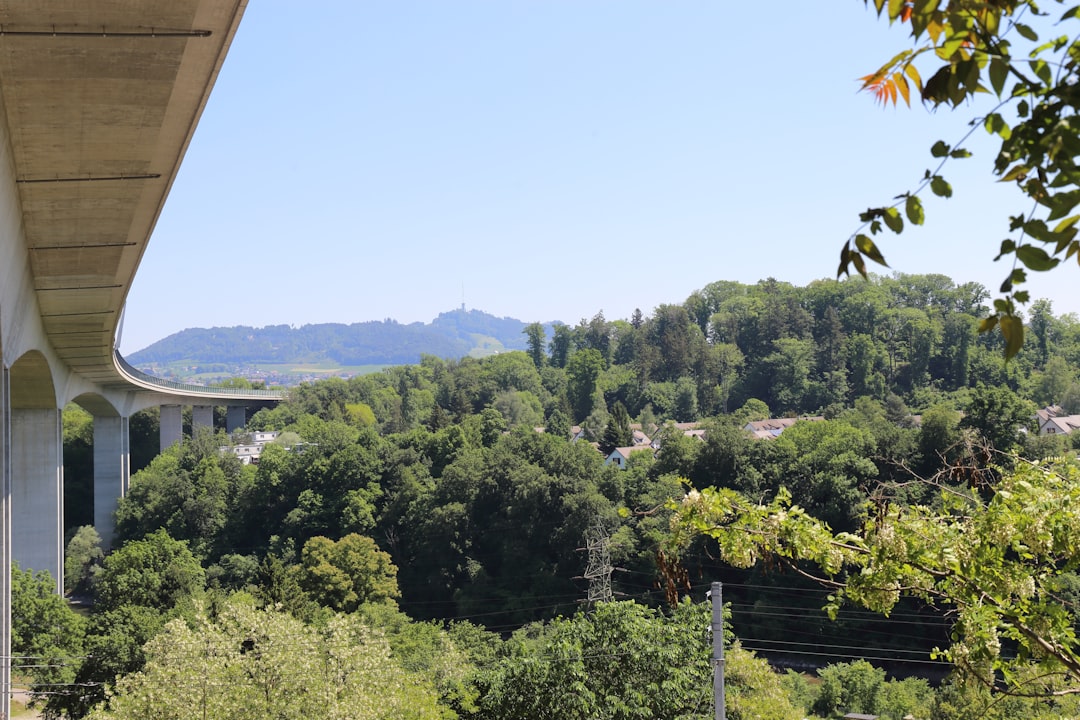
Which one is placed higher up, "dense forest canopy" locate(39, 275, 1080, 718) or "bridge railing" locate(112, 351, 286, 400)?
"bridge railing" locate(112, 351, 286, 400)

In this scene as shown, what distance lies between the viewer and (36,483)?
28547 millimetres

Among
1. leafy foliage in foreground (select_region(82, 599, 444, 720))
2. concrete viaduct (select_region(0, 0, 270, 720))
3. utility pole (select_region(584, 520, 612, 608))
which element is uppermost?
concrete viaduct (select_region(0, 0, 270, 720))

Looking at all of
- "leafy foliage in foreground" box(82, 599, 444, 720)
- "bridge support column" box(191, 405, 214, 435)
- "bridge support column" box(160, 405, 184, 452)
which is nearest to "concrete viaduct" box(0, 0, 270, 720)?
"leafy foliage in foreground" box(82, 599, 444, 720)

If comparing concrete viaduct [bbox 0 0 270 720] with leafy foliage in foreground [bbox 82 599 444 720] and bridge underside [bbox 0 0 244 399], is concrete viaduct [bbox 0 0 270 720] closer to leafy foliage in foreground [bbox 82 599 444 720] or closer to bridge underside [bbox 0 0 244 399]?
bridge underside [bbox 0 0 244 399]

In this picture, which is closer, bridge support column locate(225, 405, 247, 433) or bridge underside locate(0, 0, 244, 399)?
bridge underside locate(0, 0, 244, 399)

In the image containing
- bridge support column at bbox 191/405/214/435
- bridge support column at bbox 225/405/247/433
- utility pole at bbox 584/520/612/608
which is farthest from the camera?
bridge support column at bbox 225/405/247/433

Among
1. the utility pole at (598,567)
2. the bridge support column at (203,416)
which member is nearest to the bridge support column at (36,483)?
the utility pole at (598,567)

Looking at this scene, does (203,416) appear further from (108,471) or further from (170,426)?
(108,471)

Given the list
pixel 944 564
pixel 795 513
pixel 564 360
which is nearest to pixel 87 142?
pixel 795 513

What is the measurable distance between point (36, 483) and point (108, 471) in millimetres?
20039

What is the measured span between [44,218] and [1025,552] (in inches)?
430

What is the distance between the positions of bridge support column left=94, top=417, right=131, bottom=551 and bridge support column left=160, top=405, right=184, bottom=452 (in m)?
10.5

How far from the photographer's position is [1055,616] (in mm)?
3703

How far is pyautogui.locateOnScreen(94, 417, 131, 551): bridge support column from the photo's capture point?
153ft
